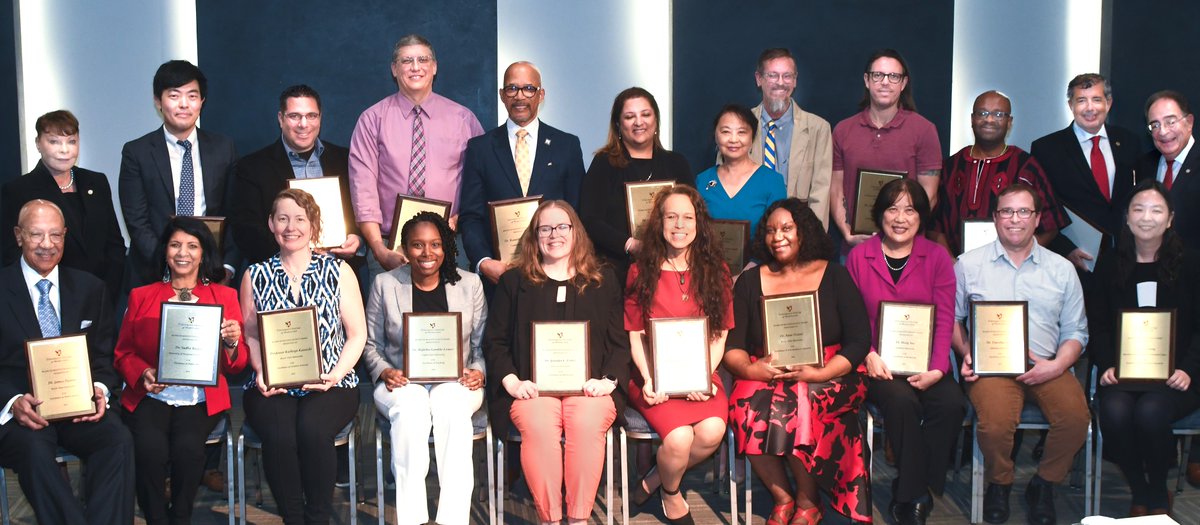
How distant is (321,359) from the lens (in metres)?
4.77

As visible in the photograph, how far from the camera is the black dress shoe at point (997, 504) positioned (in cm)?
501

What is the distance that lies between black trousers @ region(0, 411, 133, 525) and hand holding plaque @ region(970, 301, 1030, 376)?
374 centimetres

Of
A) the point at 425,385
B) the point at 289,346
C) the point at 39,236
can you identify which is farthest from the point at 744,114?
the point at 39,236

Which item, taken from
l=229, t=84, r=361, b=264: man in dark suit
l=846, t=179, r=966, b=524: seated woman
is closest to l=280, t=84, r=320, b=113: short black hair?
l=229, t=84, r=361, b=264: man in dark suit

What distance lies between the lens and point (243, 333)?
4902 millimetres

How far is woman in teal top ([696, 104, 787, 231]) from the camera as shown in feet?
18.1

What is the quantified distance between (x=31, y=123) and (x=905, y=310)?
555cm

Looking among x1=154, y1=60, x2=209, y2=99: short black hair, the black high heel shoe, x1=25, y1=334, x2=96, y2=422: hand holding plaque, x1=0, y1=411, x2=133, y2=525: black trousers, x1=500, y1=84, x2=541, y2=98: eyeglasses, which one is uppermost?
x1=154, y1=60, x2=209, y2=99: short black hair

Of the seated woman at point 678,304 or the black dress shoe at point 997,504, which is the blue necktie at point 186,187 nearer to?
the seated woman at point 678,304

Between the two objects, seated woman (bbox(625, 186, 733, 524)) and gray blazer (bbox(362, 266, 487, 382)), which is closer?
seated woman (bbox(625, 186, 733, 524))

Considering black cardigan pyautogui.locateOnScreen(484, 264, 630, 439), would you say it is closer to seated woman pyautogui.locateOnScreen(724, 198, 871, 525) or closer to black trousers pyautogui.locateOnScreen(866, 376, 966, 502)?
seated woman pyautogui.locateOnScreen(724, 198, 871, 525)

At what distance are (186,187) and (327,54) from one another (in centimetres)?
182

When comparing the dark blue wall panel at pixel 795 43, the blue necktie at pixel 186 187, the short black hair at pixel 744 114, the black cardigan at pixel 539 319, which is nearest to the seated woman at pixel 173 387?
the blue necktie at pixel 186 187

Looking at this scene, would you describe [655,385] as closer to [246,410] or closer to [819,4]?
[246,410]
